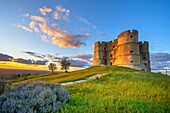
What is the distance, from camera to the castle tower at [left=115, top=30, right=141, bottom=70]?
Result: 46844mm

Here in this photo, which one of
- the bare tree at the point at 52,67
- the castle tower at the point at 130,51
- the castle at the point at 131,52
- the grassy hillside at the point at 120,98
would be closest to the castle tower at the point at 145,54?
the castle at the point at 131,52

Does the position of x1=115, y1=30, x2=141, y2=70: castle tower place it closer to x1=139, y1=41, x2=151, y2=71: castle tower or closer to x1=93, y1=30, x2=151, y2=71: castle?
x1=93, y1=30, x2=151, y2=71: castle

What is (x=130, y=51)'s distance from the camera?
4728 cm

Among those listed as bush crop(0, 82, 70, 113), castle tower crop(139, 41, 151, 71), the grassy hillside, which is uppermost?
castle tower crop(139, 41, 151, 71)

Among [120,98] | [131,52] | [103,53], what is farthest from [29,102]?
[103,53]

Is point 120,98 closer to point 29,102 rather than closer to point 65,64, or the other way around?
point 29,102

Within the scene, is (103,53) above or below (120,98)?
above

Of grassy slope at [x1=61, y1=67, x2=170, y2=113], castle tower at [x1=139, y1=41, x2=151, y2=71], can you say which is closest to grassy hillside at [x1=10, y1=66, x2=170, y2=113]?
grassy slope at [x1=61, y1=67, x2=170, y2=113]

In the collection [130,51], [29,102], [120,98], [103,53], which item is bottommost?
[120,98]

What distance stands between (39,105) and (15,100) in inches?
33.1

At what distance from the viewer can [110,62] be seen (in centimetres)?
6338

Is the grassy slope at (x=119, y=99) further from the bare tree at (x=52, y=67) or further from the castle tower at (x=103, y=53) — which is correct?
the bare tree at (x=52, y=67)

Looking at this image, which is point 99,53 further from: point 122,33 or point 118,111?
point 118,111

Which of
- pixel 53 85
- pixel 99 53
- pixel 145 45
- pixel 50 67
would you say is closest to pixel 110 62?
pixel 99 53
